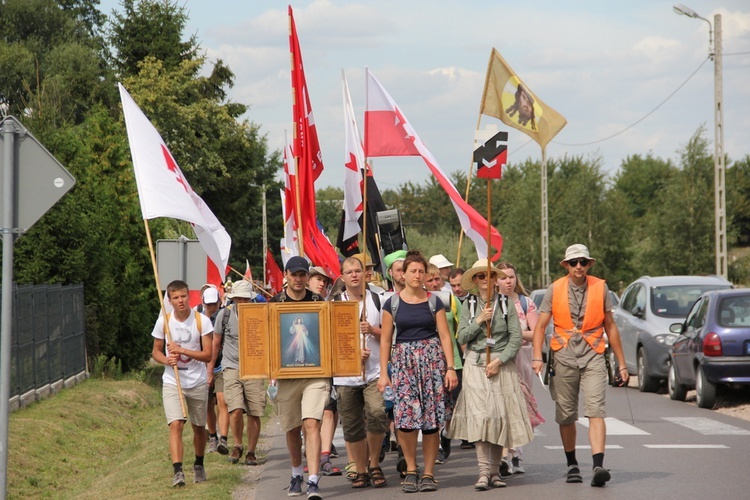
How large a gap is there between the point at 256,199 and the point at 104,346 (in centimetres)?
3194

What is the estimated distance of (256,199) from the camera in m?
55.7

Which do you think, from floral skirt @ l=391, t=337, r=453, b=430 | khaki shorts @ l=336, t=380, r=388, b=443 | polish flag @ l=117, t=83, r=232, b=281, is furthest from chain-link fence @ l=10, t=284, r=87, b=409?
floral skirt @ l=391, t=337, r=453, b=430

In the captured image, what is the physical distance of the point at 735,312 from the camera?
53.7 feet

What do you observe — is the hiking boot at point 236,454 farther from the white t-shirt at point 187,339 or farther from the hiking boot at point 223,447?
the white t-shirt at point 187,339

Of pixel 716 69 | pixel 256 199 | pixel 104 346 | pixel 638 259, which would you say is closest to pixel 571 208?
pixel 638 259

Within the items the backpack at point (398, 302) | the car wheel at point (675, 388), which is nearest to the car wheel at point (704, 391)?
the car wheel at point (675, 388)

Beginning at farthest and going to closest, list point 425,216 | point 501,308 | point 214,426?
point 425,216 → point 214,426 → point 501,308

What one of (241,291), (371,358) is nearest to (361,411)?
(371,358)

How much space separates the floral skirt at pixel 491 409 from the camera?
385 inches

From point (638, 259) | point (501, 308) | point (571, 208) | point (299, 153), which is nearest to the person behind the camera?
point (501, 308)

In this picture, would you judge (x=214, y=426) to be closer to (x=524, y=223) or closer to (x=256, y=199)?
(x=256, y=199)

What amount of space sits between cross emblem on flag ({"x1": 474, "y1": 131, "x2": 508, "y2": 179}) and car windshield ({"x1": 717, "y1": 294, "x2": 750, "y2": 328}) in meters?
6.94

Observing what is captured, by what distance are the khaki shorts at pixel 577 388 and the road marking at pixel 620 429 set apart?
413 cm

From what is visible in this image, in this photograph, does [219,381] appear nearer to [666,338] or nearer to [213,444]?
[213,444]
